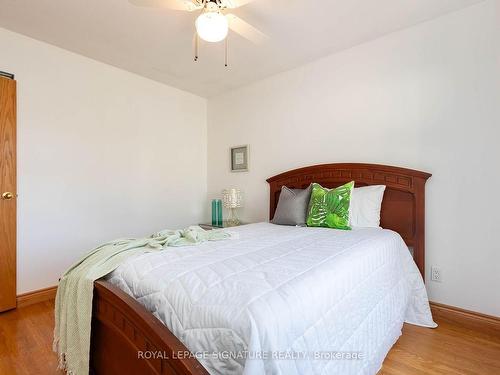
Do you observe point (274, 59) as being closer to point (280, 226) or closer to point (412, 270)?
point (280, 226)

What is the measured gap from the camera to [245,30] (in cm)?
214

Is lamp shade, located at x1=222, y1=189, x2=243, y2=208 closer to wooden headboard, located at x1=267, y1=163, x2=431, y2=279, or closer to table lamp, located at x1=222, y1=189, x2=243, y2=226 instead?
table lamp, located at x1=222, y1=189, x2=243, y2=226

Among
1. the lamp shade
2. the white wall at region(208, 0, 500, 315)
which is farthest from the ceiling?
the lamp shade

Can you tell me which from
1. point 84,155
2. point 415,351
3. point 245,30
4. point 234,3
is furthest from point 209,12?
point 415,351

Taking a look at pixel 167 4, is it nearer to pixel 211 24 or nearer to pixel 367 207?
pixel 211 24

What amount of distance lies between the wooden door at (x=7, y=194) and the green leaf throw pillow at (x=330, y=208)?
258 centimetres

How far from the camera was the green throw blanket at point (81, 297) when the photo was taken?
1217 millimetres

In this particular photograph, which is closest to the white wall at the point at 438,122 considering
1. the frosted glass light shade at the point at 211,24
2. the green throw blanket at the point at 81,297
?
the frosted glass light shade at the point at 211,24

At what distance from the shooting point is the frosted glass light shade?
159cm

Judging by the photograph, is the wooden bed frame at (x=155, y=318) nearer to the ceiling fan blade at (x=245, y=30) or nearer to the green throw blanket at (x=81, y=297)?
the green throw blanket at (x=81, y=297)

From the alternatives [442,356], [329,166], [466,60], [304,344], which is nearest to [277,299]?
[304,344]

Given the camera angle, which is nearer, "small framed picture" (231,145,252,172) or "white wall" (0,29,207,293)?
"white wall" (0,29,207,293)

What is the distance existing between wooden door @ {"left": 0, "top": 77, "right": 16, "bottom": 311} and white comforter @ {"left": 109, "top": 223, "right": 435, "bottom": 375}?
1.77m

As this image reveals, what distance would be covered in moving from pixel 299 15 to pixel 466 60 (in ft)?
4.29
